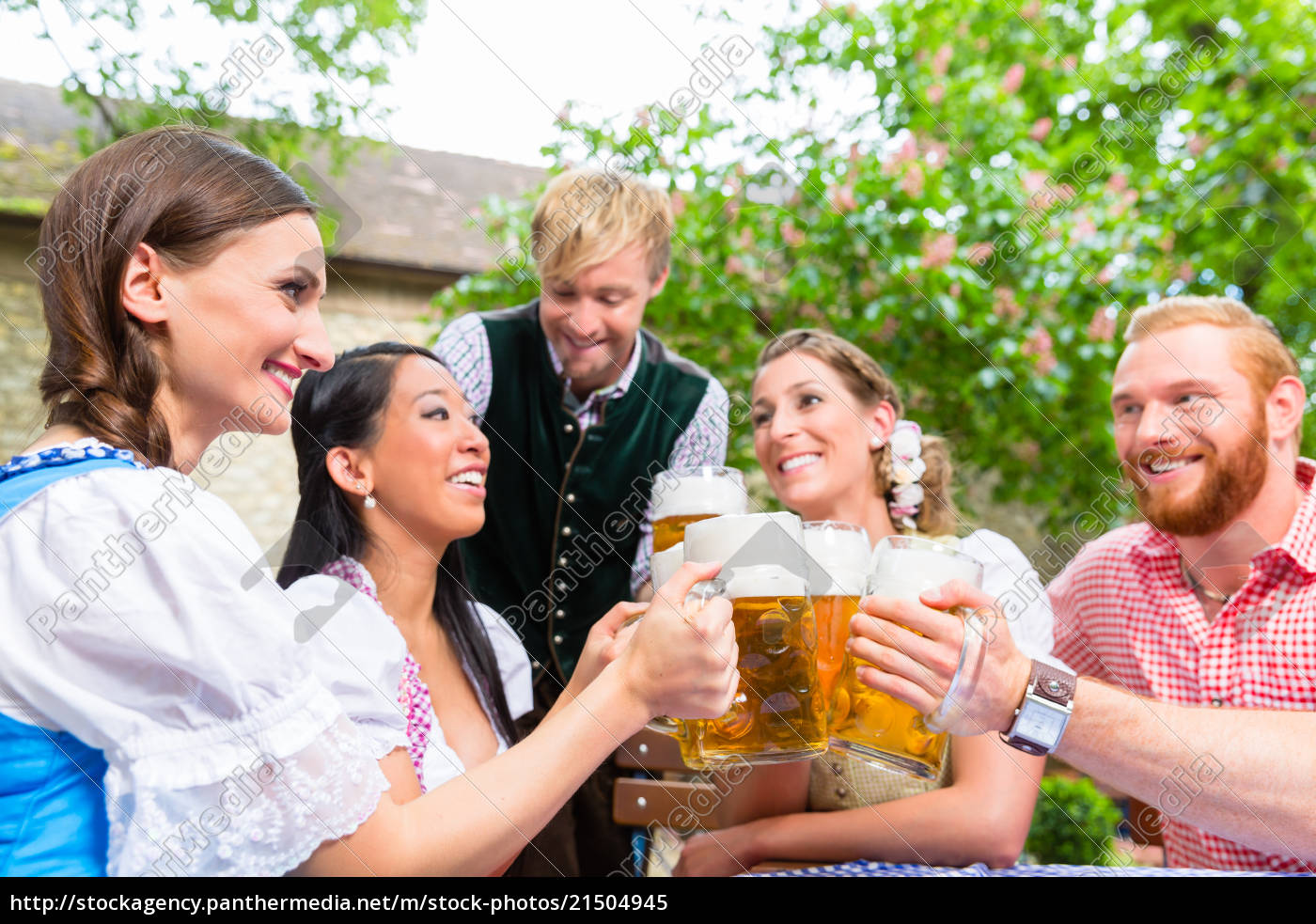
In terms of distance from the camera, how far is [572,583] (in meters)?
2.47

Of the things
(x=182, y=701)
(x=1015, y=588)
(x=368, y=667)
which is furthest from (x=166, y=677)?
(x=1015, y=588)

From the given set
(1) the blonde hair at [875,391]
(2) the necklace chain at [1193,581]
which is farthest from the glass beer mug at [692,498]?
(2) the necklace chain at [1193,581]

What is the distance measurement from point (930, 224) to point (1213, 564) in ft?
6.99

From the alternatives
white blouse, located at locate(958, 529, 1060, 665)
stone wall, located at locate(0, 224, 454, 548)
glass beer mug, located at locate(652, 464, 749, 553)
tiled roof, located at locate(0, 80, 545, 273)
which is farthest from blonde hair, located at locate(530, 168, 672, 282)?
tiled roof, located at locate(0, 80, 545, 273)

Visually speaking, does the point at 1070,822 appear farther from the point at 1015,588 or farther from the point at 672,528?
the point at 672,528

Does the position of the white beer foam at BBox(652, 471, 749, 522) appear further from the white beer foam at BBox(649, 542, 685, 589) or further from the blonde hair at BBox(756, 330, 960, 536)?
the blonde hair at BBox(756, 330, 960, 536)

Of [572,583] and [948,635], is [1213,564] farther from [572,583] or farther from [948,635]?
[572,583]

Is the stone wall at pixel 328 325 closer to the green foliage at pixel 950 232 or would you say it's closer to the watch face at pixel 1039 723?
the green foliage at pixel 950 232

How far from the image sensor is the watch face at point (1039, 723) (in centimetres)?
136

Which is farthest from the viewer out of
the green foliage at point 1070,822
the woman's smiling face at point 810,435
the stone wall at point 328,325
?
the stone wall at point 328,325

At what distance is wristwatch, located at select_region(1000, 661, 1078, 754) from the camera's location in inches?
53.7

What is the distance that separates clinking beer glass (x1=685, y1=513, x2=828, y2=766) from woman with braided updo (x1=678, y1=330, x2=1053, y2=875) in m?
0.56

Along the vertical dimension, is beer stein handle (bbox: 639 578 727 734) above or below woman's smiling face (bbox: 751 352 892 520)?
below
